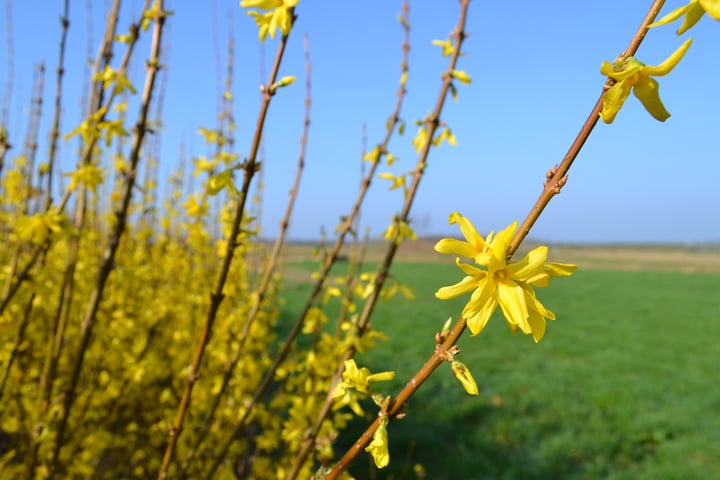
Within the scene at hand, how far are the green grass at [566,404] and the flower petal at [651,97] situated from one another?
50 cm

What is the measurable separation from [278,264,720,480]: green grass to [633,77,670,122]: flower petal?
1.65 feet

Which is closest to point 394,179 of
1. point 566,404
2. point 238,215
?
point 238,215

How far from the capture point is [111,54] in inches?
65.4

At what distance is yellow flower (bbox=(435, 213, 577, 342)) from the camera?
65 cm

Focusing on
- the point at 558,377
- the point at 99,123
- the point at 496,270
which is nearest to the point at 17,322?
the point at 99,123

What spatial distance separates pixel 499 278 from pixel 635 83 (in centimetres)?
28

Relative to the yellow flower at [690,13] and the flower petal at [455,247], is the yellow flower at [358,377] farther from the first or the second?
the yellow flower at [690,13]

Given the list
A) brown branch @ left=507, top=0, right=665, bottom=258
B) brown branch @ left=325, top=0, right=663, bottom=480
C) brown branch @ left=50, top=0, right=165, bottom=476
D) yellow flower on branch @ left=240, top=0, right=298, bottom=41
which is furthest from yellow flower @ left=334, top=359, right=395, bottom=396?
brown branch @ left=50, top=0, right=165, bottom=476

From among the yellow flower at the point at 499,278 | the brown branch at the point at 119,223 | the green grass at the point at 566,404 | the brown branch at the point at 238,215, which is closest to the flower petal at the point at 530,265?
the yellow flower at the point at 499,278

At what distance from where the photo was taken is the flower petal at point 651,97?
592 mm

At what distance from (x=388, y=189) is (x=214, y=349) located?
2245 mm

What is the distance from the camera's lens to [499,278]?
0.68 meters

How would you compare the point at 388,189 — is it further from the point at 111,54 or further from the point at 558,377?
the point at 558,377

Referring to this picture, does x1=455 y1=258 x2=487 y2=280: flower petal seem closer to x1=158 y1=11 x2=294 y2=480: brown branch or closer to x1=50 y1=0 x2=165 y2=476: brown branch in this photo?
x1=158 y1=11 x2=294 y2=480: brown branch
